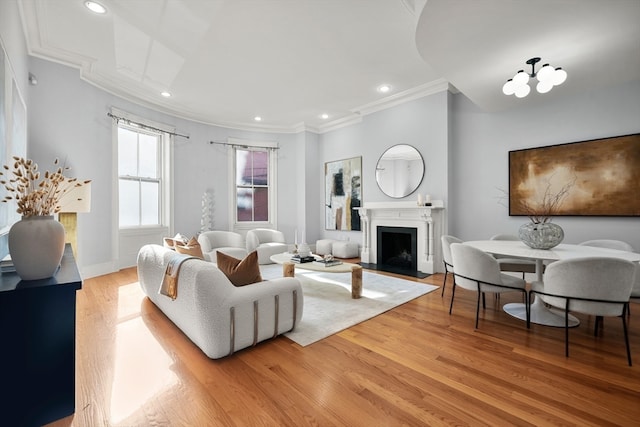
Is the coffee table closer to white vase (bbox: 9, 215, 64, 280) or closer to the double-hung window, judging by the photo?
white vase (bbox: 9, 215, 64, 280)

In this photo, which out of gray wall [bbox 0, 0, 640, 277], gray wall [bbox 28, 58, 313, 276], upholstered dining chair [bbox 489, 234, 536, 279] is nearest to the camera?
upholstered dining chair [bbox 489, 234, 536, 279]

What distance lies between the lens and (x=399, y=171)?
5242mm

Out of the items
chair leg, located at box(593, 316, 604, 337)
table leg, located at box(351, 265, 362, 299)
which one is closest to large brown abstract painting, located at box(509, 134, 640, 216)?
chair leg, located at box(593, 316, 604, 337)

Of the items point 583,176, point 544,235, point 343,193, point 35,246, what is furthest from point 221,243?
point 583,176

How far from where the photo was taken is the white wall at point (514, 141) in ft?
11.4

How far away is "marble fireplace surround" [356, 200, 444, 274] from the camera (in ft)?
15.3

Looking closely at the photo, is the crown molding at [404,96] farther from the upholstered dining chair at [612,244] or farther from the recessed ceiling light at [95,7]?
the recessed ceiling light at [95,7]

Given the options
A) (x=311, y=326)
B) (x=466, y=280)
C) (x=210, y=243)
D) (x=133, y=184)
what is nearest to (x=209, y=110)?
(x=133, y=184)

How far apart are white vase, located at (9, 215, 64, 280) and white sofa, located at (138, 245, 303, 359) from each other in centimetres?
77

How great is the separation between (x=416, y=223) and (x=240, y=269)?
3558 millimetres

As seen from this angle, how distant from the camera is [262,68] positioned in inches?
161

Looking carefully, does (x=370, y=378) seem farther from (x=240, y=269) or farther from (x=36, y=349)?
(x=36, y=349)

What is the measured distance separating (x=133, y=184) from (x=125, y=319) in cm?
329

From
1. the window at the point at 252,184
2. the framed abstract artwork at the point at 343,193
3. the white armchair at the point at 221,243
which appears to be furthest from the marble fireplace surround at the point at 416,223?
the window at the point at 252,184
